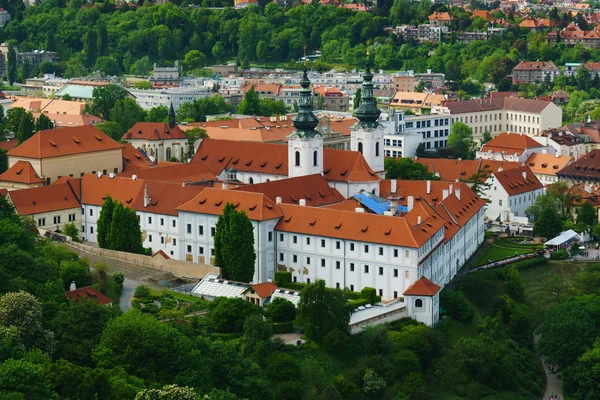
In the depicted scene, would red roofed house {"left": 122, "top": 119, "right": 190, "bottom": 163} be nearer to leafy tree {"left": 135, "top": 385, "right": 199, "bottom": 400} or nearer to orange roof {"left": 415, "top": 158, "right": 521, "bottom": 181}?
orange roof {"left": 415, "top": 158, "right": 521, "bottom": 181}

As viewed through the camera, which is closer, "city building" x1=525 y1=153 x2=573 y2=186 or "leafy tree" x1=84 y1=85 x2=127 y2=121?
"city building" x1=525 y1=153 x2=573 y2=186

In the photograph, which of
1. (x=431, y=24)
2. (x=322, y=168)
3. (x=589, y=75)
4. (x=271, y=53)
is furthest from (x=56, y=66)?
(x=322, y=168)

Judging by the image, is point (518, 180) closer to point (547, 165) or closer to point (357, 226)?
point (547, 165)

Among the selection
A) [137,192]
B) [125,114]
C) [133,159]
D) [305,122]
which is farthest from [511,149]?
[137,192]

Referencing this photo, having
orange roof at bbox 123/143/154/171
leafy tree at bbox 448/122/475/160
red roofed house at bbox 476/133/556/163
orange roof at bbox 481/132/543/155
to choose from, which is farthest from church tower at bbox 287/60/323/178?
leafy tree at bbox 448/122/475/160

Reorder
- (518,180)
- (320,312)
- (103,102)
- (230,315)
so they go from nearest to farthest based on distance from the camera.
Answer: (230,315) < (320,312) < (518,180) < (103,102)
